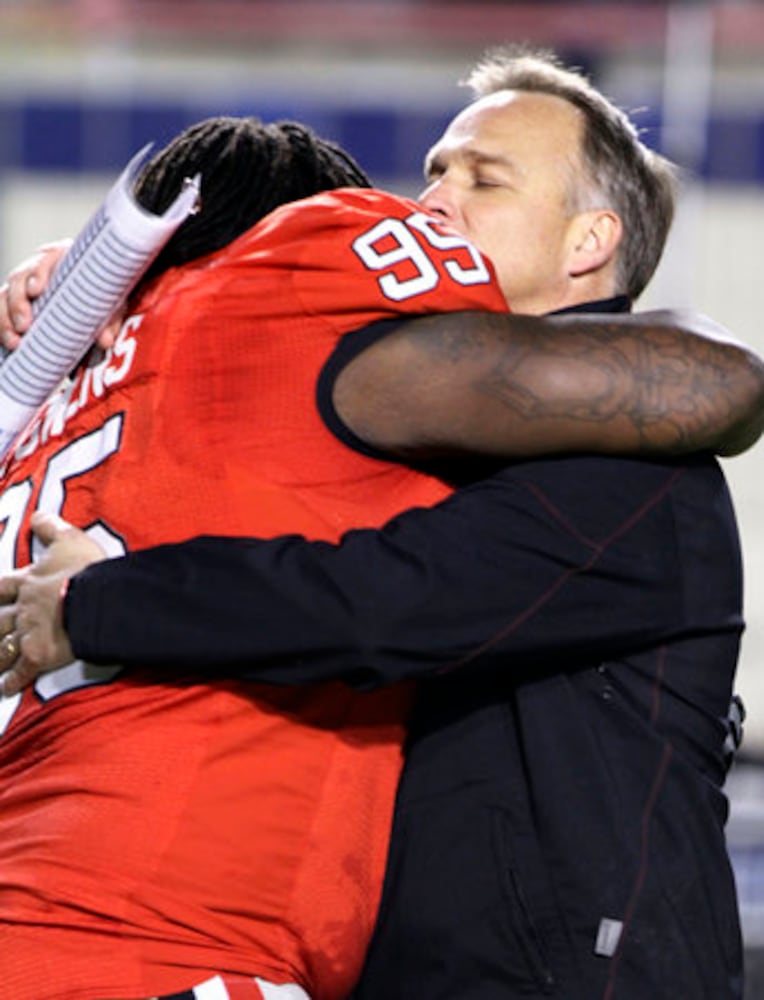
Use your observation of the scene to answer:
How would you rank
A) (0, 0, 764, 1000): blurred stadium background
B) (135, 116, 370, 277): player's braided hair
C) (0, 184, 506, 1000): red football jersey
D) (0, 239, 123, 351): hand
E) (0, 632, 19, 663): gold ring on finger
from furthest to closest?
(0, 0, 764, 1000): blurred stadium background → (0, 239, 123, 351): hand → (135, 116, 370, 277): player's braided hair → (0, 632, 19, 663): gold ring on finger → (0, 184, 506, 1000): red football jersey

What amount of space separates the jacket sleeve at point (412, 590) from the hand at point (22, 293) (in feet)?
1.77

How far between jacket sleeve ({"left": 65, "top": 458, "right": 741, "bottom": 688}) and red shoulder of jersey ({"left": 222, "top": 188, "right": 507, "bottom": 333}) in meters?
0.24

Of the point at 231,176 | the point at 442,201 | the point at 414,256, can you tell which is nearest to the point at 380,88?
the point at 442,201

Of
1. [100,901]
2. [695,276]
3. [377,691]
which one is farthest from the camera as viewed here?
[695,276]

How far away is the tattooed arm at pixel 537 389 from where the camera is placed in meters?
2.22

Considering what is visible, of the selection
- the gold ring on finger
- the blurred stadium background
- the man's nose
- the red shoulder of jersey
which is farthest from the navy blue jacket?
the blurred stadium background

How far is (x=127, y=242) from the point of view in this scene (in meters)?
2.27

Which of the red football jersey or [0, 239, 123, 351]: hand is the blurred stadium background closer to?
[0, 239, 123, 351]: hand

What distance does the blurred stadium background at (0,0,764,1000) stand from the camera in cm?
1101

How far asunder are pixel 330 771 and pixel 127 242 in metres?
0.68

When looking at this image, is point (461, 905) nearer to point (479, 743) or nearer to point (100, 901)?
point (479, 743)

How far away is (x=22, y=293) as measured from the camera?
8.76 ft

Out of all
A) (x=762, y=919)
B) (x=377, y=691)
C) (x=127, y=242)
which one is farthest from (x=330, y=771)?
(x=762, y=919)

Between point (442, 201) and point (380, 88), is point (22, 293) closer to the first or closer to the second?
point (442, 201)
